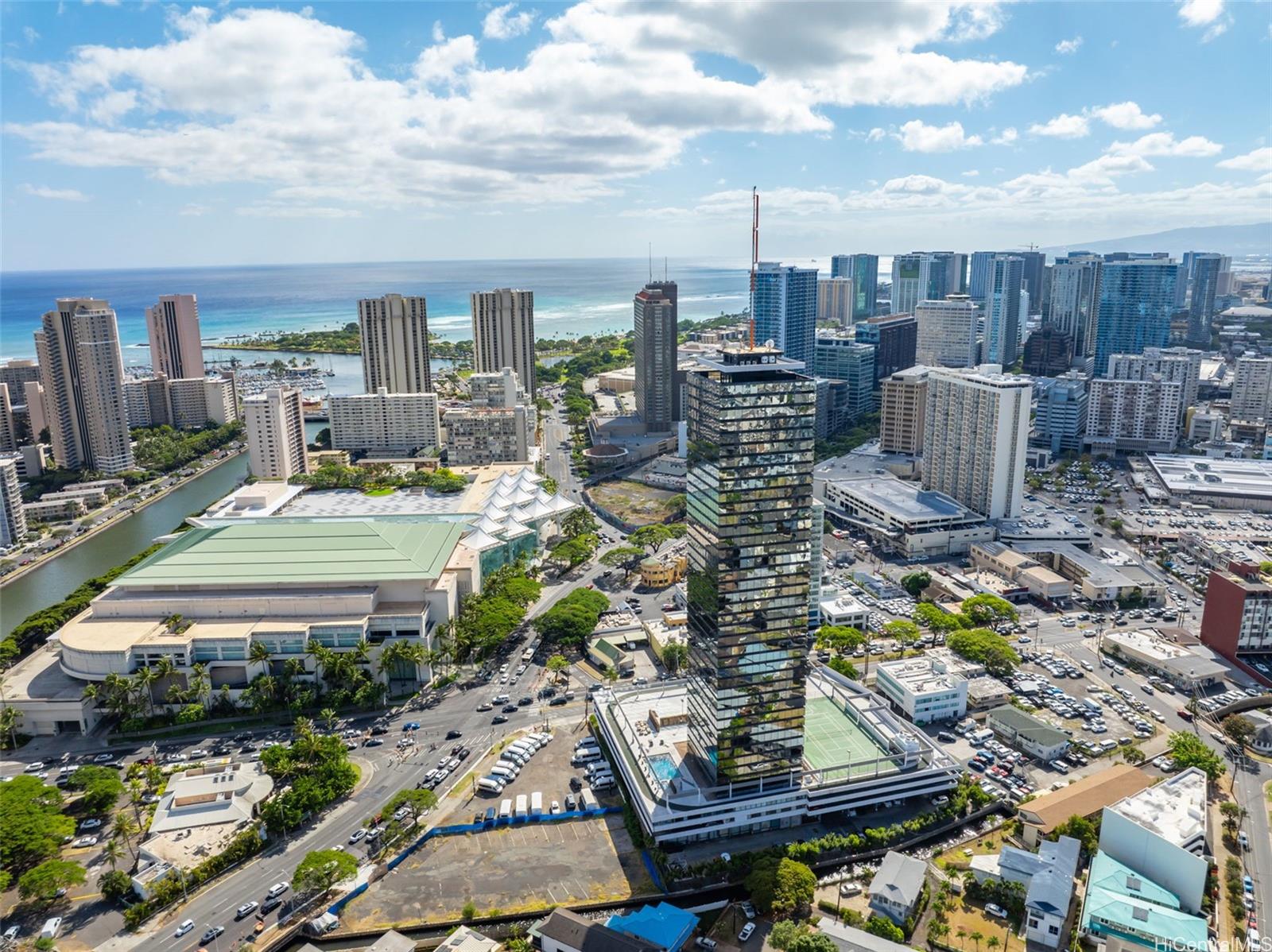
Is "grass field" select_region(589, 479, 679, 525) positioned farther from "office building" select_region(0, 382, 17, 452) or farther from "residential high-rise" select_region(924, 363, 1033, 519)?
"office building" select_region(0, 382, 17, 452)

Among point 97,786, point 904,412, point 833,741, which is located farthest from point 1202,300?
point 97,786

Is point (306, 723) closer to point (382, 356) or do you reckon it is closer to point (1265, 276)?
point (382, 356)

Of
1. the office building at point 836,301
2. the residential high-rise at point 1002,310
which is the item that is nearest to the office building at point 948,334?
the residential high-rise at point 1002,310

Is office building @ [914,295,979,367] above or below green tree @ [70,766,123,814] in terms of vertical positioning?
above

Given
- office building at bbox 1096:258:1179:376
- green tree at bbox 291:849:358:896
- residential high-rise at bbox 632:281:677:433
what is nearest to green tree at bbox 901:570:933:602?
green tree at bbox 291:849:358:896

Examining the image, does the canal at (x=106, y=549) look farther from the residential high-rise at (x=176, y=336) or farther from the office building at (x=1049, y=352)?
the office building at (x=1049, y=352)

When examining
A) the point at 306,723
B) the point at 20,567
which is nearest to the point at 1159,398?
the point at 306,723

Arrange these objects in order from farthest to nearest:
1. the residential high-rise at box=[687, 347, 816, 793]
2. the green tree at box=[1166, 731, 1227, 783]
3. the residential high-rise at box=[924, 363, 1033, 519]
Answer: the residential high-rise at box=[924, 363, 1033, 519]
the green tree at box=[1166, 731, 1227, 783]
the residential high-rise at box=[687, 347, 816, 793]
